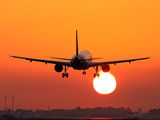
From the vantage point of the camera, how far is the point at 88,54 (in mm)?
105500

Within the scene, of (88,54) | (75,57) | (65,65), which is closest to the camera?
(75,57)

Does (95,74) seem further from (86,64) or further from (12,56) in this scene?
(12,56)

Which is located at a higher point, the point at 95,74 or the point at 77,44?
the point at 77,44

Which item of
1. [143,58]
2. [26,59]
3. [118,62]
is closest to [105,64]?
[118,62]

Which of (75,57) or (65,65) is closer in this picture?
(75,57)

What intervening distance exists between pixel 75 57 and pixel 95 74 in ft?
48.5

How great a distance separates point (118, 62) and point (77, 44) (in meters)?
14.4

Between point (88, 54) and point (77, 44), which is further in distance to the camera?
point (88, 54)

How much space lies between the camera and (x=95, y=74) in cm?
10306

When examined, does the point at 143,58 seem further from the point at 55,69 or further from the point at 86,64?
the point at 55,69

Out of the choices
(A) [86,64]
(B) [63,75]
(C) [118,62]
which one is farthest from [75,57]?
(C) [118,62]

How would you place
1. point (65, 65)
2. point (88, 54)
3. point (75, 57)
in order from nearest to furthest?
point (75, 57), point (65, 65), point (88, 54)

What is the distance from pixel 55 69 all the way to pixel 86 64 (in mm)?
11854

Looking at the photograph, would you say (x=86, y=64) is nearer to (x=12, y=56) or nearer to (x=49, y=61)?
(x=49, y=61)
